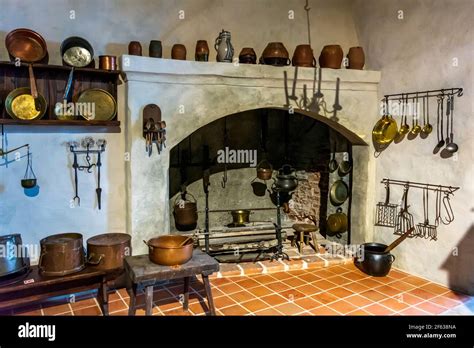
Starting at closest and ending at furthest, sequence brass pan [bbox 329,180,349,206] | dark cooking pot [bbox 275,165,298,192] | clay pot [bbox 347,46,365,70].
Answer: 1. clay pot [bbox 347,46,365,70]
2. brass pan [bbox 329,180,349,206]
3. dark cooking pot [bbox 275,165,298,192]

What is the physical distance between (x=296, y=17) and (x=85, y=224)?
11.1 ft

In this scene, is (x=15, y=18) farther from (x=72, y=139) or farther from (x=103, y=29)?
(x=72, y=139)

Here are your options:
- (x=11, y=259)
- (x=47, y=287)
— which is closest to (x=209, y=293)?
(x=47, y=287)

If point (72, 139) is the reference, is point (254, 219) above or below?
below

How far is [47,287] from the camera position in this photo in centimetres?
353

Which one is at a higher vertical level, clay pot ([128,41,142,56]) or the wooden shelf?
clay pot ([128,41,142,56])

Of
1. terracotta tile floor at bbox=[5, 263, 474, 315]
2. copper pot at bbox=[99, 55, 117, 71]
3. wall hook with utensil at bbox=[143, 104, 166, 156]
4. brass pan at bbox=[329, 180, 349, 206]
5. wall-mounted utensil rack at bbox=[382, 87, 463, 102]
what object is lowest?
terracotta tile floor at bbox=[5, 263, 474, 315]

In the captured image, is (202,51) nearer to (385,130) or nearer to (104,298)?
(385,130)

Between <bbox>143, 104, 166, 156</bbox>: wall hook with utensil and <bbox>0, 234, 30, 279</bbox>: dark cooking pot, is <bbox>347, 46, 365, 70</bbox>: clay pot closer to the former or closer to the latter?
<bbox>143, 104, 166, 156</bbox>: wall hook with utensil

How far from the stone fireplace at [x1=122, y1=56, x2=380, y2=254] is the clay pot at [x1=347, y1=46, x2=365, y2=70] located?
15 centimetres

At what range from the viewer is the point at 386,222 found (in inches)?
192

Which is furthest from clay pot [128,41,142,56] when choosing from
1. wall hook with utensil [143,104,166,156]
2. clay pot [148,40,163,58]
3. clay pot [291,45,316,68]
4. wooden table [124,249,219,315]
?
wooden table [124,249,219,315]

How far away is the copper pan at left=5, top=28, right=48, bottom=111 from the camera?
3.53 metres

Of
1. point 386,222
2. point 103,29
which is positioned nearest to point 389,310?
point 386,222
